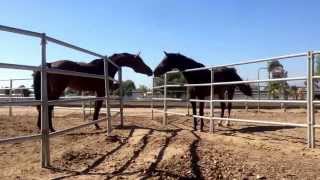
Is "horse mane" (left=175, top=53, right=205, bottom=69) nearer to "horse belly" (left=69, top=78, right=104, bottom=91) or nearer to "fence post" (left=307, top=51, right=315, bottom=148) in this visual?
"horse belly" (left=69, top=78, right=104, bottom=91)

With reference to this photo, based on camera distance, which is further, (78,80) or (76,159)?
(78,80)

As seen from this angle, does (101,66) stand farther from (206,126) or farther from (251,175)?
(251,175)

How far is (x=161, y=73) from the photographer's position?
480 inches

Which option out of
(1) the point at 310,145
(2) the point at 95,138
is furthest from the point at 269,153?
(2) the point at 95,138

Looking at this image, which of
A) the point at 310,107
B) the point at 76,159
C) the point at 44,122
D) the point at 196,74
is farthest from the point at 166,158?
the point at 196,74

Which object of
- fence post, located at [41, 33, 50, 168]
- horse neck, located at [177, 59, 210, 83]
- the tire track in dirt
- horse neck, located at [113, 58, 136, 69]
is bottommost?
the tire track in dirt

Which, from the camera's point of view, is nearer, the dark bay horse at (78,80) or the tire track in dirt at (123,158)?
the tire track in dirt at (123,158)

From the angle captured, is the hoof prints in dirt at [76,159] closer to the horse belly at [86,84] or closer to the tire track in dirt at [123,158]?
the tire track in dirt at [123,158]

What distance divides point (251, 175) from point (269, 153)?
1.05m

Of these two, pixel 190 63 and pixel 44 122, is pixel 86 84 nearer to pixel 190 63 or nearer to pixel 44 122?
pixel 190 63

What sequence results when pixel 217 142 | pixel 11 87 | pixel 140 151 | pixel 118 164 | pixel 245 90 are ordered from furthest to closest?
pixel 11 87
pixel 245 90
pixel 217 142
pixel 140 151
pixel 118 164

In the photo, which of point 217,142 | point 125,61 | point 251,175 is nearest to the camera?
point 251,175

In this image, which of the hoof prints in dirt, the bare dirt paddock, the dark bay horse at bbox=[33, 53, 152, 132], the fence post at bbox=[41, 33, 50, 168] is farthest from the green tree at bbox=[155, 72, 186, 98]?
the fence post at bbox=[41, 33, 50, 168]

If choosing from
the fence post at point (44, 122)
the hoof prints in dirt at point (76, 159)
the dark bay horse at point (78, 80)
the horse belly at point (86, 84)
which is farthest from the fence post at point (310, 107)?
the horse belly at point (86, 84)
